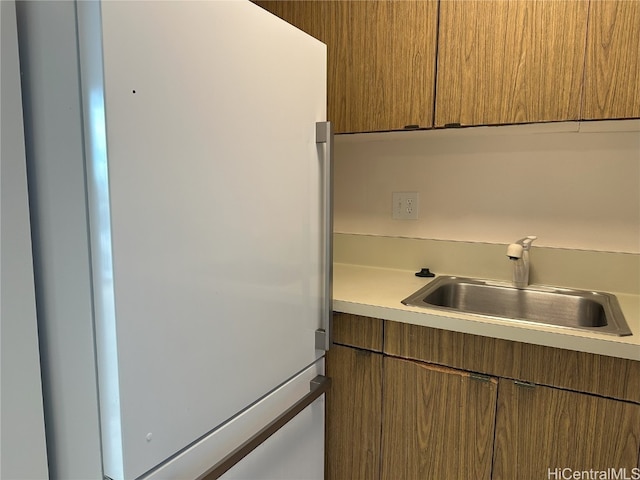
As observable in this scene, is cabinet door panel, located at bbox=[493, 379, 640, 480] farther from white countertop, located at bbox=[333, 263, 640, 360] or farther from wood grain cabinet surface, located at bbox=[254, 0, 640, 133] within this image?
wood grain cabinet surface, located at bbox=[254, 0, 640, 133]

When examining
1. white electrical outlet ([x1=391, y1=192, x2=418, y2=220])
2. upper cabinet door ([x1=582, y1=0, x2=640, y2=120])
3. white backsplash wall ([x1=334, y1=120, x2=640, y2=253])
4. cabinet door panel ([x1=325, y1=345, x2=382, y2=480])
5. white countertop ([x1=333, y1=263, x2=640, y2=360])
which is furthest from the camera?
white electrical outlet ([x1=391, y1=192, x2=418, y2=220])

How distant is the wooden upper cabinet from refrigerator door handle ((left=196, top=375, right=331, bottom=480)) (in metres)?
0.85

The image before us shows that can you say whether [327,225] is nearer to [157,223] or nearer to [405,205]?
[157,223]

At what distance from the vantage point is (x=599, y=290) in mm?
1477

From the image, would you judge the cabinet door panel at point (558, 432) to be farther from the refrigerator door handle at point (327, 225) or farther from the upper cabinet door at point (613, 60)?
the upper cabinet door at point (613, 60)

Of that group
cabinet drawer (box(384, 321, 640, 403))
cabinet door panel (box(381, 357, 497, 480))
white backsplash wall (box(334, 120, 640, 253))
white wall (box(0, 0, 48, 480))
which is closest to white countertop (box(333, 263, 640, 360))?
cabinet drawer (box(384, 321, 640, 403))

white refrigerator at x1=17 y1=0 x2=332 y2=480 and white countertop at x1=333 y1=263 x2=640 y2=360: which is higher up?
white refrigerator at x1=17 y1=0 x2=332 y2=480

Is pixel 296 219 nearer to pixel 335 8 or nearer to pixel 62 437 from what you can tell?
pixel 62 437

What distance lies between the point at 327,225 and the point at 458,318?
0.43 meters

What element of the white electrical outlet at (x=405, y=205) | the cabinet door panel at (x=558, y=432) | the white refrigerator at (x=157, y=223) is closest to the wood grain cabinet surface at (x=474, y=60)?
the white electrical outlet at (x=405, y=205)

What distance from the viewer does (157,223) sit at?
703mm

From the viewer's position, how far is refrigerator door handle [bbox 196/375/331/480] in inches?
33.7

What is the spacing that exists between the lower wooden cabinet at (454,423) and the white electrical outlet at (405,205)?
60 cm

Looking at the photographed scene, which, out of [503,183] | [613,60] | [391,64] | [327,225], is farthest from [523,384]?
[391,64]
